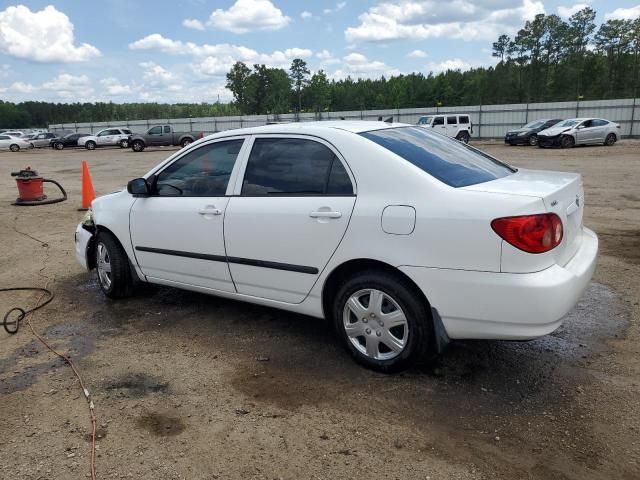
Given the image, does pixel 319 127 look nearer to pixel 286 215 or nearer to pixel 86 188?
pixel 286 215

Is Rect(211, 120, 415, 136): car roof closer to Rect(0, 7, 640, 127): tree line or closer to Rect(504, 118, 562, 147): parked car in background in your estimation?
Rect(504, 118, 562, 147): parked car in background

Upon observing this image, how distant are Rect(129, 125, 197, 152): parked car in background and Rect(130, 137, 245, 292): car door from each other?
99.5 feet

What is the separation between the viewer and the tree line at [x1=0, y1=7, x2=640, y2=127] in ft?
213

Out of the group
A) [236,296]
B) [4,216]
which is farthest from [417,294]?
[4,216]

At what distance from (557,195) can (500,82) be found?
78.0m

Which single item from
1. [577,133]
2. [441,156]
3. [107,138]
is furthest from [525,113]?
[441,156]

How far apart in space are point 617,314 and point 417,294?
89.7 inches

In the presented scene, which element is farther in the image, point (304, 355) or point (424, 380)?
point (304, 355)

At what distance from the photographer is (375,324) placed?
349cm

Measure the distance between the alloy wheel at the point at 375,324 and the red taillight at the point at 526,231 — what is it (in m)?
0.82

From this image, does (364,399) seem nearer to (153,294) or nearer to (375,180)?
(375,180)

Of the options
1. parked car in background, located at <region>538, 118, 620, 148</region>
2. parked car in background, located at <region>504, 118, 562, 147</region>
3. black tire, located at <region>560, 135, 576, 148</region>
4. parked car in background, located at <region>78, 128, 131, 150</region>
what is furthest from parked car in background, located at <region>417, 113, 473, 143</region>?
parked car in background, located at <region>78, 128, 131, 150</region>

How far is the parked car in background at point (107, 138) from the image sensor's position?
1529 inches

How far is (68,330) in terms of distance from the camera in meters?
4.61
